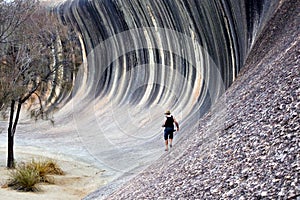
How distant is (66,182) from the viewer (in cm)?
1488

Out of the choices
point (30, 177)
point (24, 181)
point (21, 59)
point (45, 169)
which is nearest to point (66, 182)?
point (45, 169)

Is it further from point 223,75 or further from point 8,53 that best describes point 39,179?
point 223,75

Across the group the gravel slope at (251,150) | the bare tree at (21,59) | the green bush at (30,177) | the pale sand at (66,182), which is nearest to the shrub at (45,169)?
the green bush at (30,177)

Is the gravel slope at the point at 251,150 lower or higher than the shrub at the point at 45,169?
higher

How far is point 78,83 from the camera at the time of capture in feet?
110

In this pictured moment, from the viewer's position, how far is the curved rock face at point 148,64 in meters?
16.5

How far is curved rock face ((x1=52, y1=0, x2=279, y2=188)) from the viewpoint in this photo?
16.5 metres

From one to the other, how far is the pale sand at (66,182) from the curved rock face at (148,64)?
2.88 ft

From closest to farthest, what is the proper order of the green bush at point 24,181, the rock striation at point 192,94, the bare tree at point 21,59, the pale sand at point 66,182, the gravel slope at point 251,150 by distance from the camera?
1. the gravel slope at point 251,150
2. the rock striation at point 192,94
3. the pale sand at point 66,182
4. the green bush at point 24,181
5. the bare tree at point 21,59

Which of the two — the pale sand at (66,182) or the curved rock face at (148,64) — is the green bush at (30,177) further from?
the curved rock face at (148,64)

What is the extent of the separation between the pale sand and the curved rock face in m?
0.88

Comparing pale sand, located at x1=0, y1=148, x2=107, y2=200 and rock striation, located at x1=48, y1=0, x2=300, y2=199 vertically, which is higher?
rock striation, located at x1=48, y1=0, x2=300, y2=199

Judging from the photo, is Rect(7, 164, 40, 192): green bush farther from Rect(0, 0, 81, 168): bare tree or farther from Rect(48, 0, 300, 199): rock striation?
Rect(48, 0, 300, 199): rock striation

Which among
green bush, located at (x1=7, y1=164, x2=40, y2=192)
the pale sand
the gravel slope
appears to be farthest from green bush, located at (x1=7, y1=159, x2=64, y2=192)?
the gravel slope
